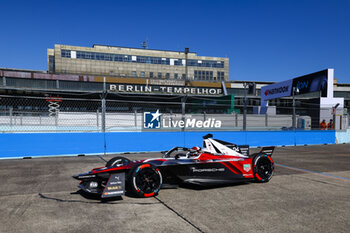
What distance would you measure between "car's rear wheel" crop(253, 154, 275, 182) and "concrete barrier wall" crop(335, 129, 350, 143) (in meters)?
12.1

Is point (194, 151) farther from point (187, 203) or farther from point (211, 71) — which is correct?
point (211, 71)

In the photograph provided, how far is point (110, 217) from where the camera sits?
3.87 meters

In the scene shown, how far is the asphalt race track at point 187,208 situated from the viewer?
3.53m

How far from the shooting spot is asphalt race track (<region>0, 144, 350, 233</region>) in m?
3.53

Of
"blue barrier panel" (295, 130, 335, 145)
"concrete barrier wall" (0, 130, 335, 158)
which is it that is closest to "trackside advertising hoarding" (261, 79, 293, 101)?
"blue barrier panel" (295, 130, 335, 145)

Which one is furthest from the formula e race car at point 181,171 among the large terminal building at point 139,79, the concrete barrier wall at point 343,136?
the large terminal building at point 139,79

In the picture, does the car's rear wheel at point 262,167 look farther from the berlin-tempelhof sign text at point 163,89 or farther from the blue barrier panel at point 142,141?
the berlin-tempelhof sign text at point 163,89

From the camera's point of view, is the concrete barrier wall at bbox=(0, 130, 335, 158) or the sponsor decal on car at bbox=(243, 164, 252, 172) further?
the concrete barrier wall at bbox=(0, 130, 335, 158)

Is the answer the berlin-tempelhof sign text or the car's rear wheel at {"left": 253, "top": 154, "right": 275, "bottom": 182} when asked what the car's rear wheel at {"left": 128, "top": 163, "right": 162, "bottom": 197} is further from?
the berlin-tempelhof sign text

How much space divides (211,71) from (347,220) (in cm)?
6445

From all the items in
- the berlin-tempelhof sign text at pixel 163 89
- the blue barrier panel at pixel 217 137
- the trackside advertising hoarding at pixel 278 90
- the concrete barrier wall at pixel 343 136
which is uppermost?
the berlin-tempelhof sign text at pixel 163 89

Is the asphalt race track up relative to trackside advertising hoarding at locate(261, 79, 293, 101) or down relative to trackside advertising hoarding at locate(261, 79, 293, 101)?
down

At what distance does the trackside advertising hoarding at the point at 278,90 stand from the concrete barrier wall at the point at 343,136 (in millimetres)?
5147

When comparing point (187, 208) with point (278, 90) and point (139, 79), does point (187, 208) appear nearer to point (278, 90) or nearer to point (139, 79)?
point (278, 90)
